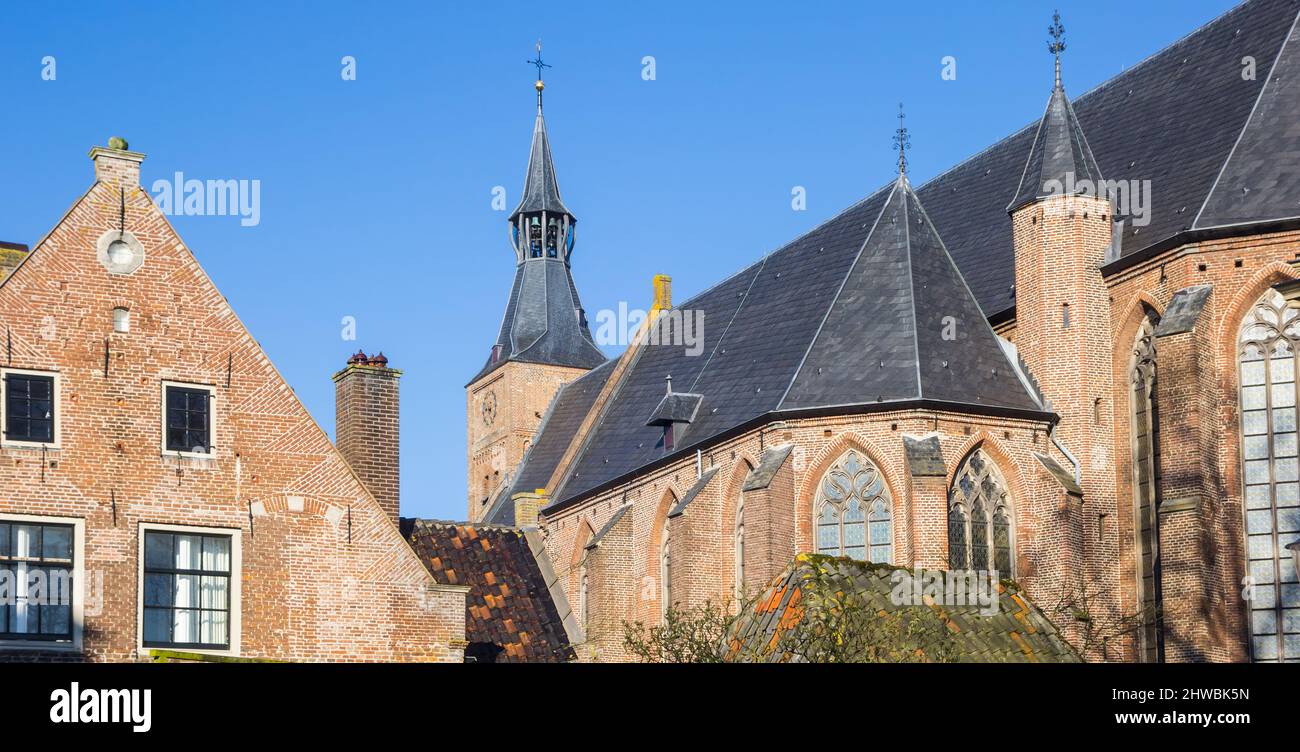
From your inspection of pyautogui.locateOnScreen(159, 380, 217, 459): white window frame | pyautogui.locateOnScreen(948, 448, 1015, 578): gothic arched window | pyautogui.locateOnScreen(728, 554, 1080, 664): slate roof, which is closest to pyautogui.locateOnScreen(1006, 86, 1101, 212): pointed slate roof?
pyautogui.locateOnScreen(948, 448, 1015, 578): gothic arched window

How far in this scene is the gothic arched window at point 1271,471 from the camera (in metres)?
31.2

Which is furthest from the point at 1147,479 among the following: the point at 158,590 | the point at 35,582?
the point at 35,582

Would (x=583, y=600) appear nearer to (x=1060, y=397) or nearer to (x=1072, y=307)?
(x=1060, y=397)

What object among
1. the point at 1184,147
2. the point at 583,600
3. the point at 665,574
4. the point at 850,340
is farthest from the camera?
the point at 583,600

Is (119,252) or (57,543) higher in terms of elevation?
(119,252)

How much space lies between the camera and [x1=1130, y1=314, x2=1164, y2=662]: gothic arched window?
33.3 meters

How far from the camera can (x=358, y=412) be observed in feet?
90.3

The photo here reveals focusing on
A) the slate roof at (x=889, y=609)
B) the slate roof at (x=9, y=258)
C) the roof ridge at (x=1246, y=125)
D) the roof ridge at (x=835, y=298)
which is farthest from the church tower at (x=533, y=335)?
the slate roof at (x=889, y=609)

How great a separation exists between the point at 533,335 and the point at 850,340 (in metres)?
30.9

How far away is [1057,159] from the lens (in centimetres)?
3538

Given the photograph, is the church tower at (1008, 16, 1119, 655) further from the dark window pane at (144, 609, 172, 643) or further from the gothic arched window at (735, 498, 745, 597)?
the dark window pane at (144, 609, 172, 643)

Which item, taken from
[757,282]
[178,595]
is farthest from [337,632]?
[757,282]
